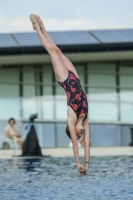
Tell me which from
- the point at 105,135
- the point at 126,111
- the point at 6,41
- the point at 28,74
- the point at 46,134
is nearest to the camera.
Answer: the point at 6,41

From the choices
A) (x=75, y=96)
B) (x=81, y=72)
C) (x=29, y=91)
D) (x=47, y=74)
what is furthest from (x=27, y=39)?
(x=75, y=96)

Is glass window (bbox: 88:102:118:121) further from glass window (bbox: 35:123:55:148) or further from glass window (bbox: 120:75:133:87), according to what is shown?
glass window (bbox: 35:123:55:148)

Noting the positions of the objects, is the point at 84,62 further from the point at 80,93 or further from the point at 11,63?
the point at 80,93

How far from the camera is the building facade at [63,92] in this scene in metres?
31.0

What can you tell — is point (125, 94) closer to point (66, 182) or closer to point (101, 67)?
point (101, 67)

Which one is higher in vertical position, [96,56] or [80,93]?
[96,56]

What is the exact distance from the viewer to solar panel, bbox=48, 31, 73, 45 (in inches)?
1192

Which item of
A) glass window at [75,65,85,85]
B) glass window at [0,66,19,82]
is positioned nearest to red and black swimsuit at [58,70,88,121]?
glass window at [0,66,19,82]

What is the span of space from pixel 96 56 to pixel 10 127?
817cm

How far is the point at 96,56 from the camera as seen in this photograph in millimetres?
31531

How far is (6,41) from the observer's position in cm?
3086

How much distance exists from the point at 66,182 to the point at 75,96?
4238 mm

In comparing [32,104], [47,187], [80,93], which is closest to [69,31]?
[32,104]

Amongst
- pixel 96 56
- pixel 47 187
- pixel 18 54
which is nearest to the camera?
pixel 47 187
